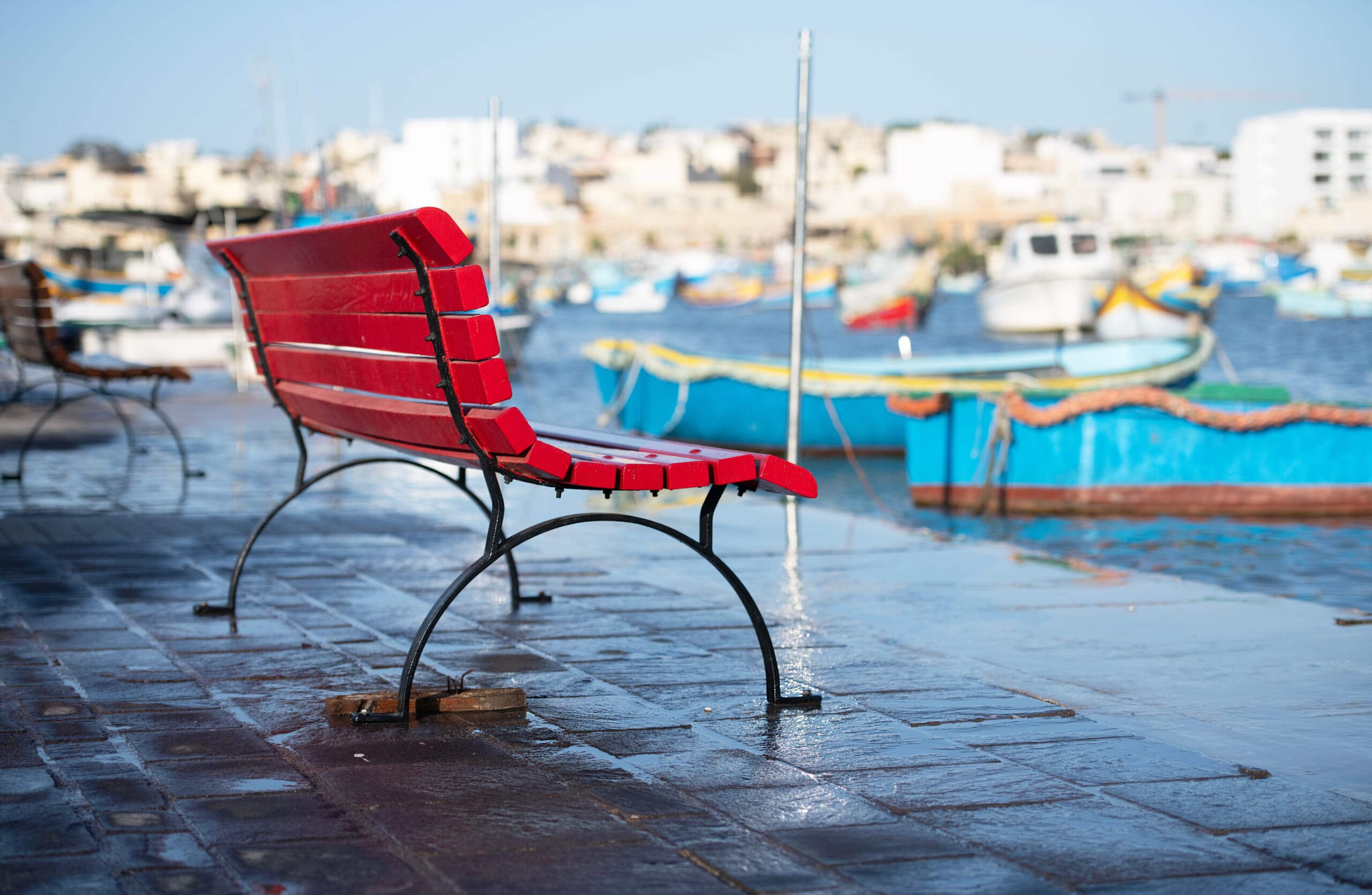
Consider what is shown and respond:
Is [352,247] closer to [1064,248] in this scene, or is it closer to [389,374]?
[389,374]

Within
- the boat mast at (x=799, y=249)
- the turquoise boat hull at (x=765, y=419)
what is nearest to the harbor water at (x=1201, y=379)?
the turquoise boat hull at (x=765, y=419)

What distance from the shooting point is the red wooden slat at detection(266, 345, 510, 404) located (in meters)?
3.10

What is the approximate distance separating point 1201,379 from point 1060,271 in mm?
4028

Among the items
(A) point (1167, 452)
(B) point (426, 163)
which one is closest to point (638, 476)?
(A) point (1167, 452)

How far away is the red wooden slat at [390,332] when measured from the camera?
308 centimetres

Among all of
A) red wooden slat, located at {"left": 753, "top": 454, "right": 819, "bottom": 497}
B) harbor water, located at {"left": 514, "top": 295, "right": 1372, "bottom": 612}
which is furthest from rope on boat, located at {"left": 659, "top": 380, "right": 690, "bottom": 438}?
red wooden slat, located at {"left": 753, "top": 454, "right": 819, "bottom": 497}

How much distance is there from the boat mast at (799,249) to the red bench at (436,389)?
302 centimetres

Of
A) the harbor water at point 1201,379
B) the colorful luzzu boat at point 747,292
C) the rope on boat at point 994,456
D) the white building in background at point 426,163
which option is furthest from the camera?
the colorful luzzu boat at point 747,292

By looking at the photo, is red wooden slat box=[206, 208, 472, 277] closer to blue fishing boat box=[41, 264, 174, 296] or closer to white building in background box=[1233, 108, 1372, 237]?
blue fishing boat box=[41, 264, 174, 296]

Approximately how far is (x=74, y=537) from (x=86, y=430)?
17.7 feet

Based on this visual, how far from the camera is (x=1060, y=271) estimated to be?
1347 inches

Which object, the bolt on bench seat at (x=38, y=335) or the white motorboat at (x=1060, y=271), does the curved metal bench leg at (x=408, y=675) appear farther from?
the white motorboat at (x=1060, y=271)

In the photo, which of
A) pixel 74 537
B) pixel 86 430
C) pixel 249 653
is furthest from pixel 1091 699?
pixel 86 430

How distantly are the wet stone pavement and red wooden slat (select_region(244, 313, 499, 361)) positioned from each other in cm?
78
